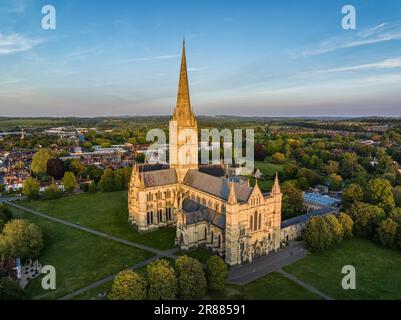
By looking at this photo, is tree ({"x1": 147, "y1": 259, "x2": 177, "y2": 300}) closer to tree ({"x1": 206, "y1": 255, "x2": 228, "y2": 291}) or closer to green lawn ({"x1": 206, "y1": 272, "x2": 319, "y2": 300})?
tree ({"x1": 206, "y1": 255, "x2": 228, "y2": 291})

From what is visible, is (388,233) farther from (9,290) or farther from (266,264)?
(9,290)

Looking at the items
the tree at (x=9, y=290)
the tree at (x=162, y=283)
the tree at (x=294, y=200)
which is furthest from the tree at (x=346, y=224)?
the tree at (x=9, y=290)

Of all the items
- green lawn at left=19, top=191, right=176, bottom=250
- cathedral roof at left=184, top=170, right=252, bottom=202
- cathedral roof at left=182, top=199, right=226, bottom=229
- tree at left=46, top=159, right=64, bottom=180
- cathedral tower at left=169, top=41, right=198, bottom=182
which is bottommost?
green lawn at left=19, top=191, right=176, bottom=250

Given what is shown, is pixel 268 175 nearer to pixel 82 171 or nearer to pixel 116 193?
pixel 116 193

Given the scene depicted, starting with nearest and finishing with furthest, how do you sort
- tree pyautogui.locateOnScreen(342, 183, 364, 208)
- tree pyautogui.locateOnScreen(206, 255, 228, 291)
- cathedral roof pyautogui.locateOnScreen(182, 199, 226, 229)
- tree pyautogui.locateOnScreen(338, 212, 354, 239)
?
tree pyautogui.locateOnScreen(206, 255, 228, 291) < cathedral roof pyautogui.locateOnScreen(182, 199, 226, 229) < tree pyautogui.locateOnScreen(338, 212, 354, 239) < tree pyautogui.locateOnScreen(342, 183, 364, 208)

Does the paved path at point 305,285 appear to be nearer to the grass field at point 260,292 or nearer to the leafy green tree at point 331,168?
the grass field at point 260,292

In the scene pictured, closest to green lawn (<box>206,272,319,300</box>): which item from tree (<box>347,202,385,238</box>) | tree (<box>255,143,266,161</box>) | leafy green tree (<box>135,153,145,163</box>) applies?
tree (<box>347,202,385,238</box>)

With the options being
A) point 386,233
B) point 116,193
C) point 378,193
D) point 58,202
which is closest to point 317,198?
point 378,193

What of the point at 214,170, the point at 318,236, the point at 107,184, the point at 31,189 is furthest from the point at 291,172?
the point at 31,189
